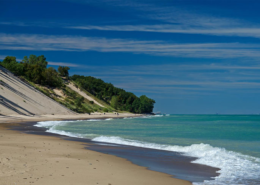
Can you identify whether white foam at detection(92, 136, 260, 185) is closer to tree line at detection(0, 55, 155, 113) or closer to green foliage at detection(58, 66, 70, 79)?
tree line at detection(0, 55, 155, 113)

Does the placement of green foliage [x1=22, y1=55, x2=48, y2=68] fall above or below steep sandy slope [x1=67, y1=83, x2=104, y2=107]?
above

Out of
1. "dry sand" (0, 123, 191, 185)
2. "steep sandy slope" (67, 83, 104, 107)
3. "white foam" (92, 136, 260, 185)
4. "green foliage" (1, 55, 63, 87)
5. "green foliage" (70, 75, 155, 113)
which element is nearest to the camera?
"dry sand" (0, 123, 191, 185)

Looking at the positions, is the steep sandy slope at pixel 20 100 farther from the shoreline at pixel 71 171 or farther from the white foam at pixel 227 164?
the shoreline at pixel 71 171

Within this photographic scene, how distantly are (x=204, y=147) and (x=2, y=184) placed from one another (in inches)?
526

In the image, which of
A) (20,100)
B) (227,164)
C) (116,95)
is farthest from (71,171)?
(116,95)

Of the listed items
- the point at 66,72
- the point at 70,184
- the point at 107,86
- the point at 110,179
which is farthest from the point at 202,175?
the point at 107,86

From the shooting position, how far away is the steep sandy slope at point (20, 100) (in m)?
58.2

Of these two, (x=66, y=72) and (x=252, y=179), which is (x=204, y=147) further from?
(x=66, y=72)

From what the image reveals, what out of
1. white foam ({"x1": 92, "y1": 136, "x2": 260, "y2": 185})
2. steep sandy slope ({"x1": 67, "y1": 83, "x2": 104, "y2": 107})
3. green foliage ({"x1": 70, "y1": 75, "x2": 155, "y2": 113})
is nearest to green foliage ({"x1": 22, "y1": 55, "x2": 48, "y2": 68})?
steep sandy slope ({"x1": 67, "y1": 83, "x2": 104, "y2": 107})

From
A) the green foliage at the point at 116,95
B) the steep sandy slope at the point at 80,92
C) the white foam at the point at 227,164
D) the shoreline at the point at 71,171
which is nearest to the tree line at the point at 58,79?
the green foliage at the point at 116,95

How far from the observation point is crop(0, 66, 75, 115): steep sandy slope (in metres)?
58.2

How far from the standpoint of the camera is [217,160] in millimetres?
Result: 14047

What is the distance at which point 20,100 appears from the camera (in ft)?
216

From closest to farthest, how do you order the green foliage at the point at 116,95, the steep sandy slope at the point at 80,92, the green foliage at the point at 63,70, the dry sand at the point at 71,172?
the dry sand at the point at 71,172
the steep sandy slope at the point at 80,92
the green foliage at the point at 63,70
the green foliage at the point at 116,95
